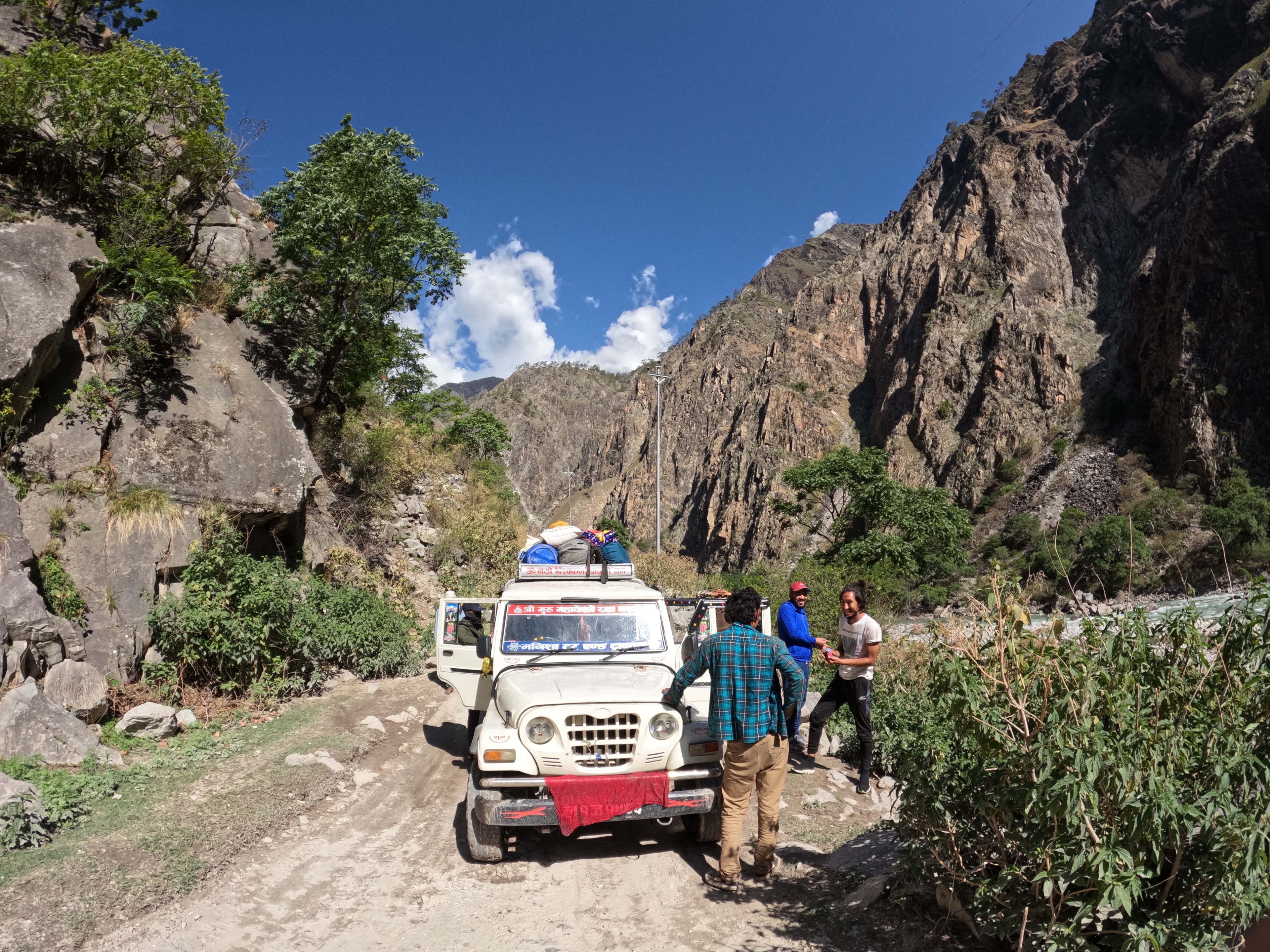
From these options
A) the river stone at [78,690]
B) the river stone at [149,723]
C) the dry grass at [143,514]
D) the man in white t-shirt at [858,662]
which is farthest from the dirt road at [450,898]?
the dry grass at [143,514]

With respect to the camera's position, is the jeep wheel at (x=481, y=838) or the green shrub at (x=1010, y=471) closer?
the jeep wheel at (x=481, y=838)

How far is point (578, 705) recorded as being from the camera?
4.93 m

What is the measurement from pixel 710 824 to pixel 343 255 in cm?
1236

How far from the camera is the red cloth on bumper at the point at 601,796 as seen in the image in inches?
187

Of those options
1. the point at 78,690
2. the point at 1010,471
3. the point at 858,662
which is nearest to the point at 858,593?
the point at 858,662

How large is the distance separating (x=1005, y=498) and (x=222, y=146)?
6009cm

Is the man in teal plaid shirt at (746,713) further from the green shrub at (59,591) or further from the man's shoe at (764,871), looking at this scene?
the green shrub at (59,591)

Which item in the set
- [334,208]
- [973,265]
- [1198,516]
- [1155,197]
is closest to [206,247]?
[334,208]

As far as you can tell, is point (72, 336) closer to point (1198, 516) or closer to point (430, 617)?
point (430, 617)

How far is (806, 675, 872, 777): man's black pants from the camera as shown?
6.71m

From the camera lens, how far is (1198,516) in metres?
40.9

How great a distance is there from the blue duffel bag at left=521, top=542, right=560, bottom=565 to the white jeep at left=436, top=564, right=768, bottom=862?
89.2 inches

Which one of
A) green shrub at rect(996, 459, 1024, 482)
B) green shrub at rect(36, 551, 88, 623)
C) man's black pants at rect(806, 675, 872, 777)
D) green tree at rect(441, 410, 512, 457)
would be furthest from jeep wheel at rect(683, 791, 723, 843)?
green shrub at rect(996, 459, 1024, 482)

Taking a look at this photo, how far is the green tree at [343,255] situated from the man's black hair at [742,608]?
36.8 ft
